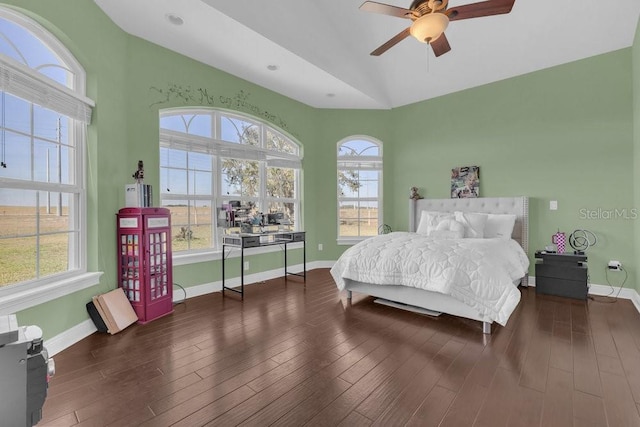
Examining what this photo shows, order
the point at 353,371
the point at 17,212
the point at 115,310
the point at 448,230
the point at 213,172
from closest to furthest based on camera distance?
the point at 353,371 < the point at 17,212 < the point at 115,310 < the point at 448,230 < the point at 213,172

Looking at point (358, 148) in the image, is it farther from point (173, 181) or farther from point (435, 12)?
point (435, 12)

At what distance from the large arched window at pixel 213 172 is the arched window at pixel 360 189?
1.31 meters

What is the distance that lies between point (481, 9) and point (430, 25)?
396 mm

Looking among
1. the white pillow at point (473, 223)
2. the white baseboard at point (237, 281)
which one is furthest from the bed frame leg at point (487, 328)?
the white baseboard at point (237, 281)

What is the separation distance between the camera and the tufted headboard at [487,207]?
167 inches

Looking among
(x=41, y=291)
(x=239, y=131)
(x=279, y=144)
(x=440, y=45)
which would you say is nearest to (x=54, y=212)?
(x=41, y=291)

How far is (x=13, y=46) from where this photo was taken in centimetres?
215

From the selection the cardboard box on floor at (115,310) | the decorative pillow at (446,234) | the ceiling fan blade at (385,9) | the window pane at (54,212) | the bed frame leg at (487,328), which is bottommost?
the bed frame leg at (487,328)

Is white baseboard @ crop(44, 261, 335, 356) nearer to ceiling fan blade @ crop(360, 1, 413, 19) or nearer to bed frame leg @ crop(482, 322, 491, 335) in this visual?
bed frame leg @ crop(482, 322, 491, 335)

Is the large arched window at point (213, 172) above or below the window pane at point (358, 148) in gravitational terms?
below

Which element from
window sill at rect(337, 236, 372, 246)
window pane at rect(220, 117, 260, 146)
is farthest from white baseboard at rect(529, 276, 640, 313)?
window pane at rect(220, 117, 260, 146)

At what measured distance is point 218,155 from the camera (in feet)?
13.3

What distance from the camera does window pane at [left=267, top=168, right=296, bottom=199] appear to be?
4895 millimetres

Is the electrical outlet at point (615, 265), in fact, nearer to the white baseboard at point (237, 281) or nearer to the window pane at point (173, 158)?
the white baseboard at point (237, 281)
